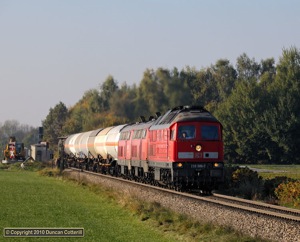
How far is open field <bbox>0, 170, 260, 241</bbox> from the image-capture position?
20484 millimetres

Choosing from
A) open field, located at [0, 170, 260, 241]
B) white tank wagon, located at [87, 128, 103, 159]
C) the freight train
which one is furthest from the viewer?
white tank wagon, located at [87, 128, 103, 159]

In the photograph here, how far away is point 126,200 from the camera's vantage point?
3017cm

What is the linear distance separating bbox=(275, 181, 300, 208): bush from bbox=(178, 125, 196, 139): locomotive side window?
14.3 feet

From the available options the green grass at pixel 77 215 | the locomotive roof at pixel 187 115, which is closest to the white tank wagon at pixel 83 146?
the green grass at pixel 77 215

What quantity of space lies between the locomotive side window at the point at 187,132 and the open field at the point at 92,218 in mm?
3714

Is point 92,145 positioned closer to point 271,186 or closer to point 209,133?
point 271,186

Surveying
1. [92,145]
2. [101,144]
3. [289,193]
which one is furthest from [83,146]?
[289,193]

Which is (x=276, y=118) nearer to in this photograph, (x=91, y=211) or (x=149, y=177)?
(x=149, y=177)

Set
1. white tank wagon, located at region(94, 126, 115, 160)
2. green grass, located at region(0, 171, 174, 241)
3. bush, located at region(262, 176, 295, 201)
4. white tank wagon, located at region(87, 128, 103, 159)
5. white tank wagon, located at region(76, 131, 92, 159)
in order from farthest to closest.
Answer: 1. white tank wagon, located at region(76, 131, 92, 159)
2. white tank wagon, located at region(87, 128, 103, 159)
3. white tank wagon, located at region(94, 126, 115, 160)
4. bush, located at region(262, 176, 295, 201)
5. green grass, located at region(0, 171, 174, 241)

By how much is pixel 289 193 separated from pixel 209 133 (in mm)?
4069

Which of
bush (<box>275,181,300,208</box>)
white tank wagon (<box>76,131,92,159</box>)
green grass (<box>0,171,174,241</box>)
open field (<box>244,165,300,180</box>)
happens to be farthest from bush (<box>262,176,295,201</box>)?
white tank wagon (<box>76,131,92,159</box>)

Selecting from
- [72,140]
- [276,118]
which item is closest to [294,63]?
[276,118]

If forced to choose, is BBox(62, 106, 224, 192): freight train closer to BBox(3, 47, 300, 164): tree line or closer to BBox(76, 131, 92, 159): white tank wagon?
BBox(76, 131, 92, 159): white tank wagon

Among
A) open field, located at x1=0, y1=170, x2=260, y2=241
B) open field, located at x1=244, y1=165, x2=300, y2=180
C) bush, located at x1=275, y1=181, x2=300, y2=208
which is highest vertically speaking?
open field, located at x1=244, y1=165, x2=300, y2=180
